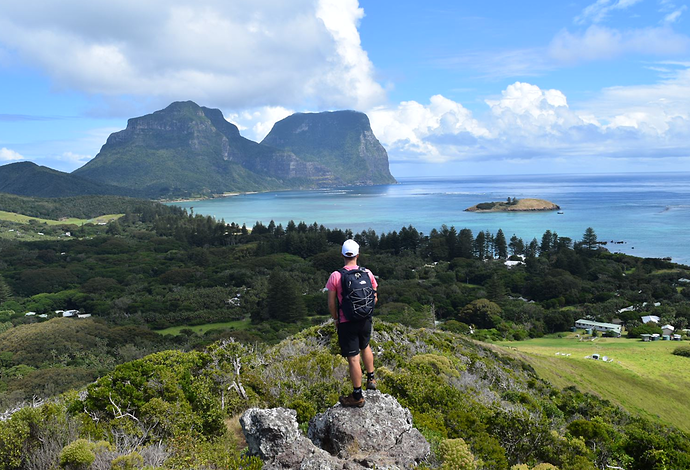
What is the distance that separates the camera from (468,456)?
5441 millimetres

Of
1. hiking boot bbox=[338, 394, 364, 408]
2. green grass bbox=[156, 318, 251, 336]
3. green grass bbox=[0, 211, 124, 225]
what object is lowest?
green grass bbox=[156, 318, 251, 336]

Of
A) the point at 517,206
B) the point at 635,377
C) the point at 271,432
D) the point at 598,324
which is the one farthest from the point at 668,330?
the point at 517,206

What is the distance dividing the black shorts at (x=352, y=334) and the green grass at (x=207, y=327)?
140 ft

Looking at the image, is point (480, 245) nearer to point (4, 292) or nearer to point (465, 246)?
point (465, 246)

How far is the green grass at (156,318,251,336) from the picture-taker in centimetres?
4521

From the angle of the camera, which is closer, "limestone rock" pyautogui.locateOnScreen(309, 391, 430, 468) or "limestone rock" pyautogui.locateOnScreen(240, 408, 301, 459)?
"limestone rock" pyautogui.locateOnScreen(309, 391, 430, 468)

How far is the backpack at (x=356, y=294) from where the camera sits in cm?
541

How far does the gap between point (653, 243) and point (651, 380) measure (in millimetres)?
73672

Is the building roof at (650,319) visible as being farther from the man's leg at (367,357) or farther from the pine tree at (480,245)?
the man's leg at (367,357)

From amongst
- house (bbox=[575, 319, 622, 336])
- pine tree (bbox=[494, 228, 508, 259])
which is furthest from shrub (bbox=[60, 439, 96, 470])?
pine tree (bbox=[494, 228, 508, 259])

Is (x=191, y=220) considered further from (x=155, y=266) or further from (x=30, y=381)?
(x=30, y=381)

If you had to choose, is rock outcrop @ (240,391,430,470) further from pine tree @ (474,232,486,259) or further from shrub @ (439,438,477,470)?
pine tree @ (474,232,486,259)

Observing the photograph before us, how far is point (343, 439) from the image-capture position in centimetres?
564

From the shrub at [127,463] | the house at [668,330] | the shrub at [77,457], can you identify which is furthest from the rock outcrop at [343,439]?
the house at [668,330]
